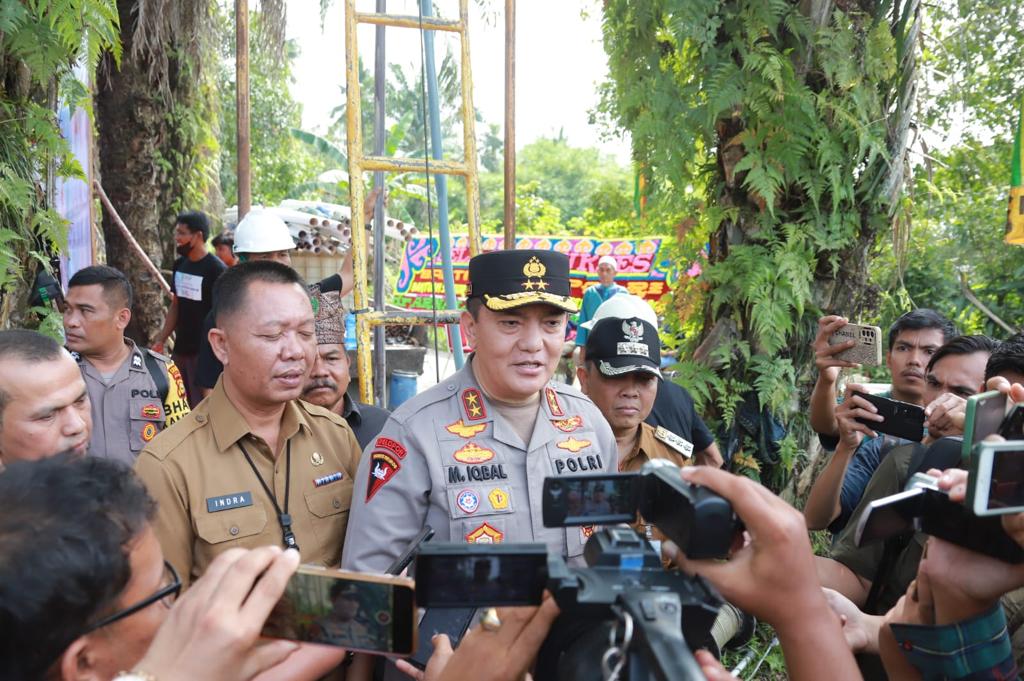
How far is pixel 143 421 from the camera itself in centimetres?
355

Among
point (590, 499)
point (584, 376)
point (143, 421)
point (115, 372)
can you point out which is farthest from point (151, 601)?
point (115, 372)

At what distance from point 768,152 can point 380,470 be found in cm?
318

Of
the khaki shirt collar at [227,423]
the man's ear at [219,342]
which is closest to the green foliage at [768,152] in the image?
the khaki shirt collar at [227,423]

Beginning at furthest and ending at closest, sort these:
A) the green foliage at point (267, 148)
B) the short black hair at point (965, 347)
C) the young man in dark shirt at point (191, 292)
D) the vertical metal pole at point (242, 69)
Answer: the green foliage at point (267, 148), the young man in dark shirt at point (191, 292), the vertical metal pole at point (242, 69), the short black hair at point (965, 347)

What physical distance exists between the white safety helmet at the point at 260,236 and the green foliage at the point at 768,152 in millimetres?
2354

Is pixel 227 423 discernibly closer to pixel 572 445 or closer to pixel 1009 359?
pixel 572 445

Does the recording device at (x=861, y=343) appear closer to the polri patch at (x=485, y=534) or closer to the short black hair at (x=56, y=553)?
the polri patch at (x=485, y=534)

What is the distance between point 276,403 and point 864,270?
11.9 feet

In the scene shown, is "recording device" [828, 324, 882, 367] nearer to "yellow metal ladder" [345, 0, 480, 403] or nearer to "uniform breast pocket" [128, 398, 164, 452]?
"yellow metal ladder" [345, 0, 480, 403]

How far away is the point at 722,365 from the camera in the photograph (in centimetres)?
455

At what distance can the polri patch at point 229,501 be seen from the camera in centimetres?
211

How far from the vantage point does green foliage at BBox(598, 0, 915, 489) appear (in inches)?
168

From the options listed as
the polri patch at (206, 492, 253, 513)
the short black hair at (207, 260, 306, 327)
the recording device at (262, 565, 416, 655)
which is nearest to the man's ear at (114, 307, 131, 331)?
the short black hair at (207, 260, 306, 327)

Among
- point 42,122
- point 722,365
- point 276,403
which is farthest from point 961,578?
point 42,122
